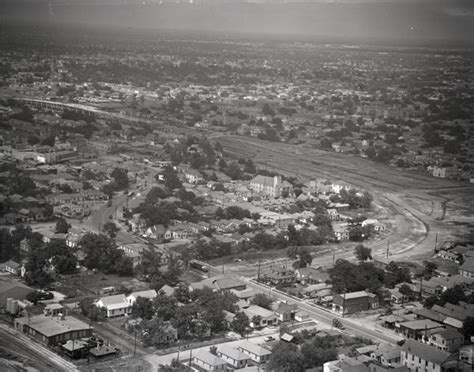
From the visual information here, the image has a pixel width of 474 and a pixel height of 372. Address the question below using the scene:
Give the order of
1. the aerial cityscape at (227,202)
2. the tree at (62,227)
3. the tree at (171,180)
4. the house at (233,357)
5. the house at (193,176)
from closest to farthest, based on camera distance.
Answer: the house at (233,357), the aerial cityscape at (227,202), the tree at (62,227), the tree at (171,180), the house at (193,176)

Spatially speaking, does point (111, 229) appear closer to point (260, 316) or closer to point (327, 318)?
point (260, 316)

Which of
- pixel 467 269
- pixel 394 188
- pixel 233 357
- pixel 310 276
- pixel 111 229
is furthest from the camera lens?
pixel 394 188

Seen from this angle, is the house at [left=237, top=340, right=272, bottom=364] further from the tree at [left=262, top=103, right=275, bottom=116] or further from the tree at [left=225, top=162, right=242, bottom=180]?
the tree at [left=262, top=103, right=275, bottom=116]

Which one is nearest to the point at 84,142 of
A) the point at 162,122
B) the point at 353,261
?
→ the point at 162,122

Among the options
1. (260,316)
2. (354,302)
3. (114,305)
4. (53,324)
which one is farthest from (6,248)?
(354,302)

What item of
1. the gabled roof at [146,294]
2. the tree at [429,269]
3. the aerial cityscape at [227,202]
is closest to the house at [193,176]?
the aerial cityscape at [227,202]

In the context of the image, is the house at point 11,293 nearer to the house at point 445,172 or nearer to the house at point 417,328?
the house at point 417,328
